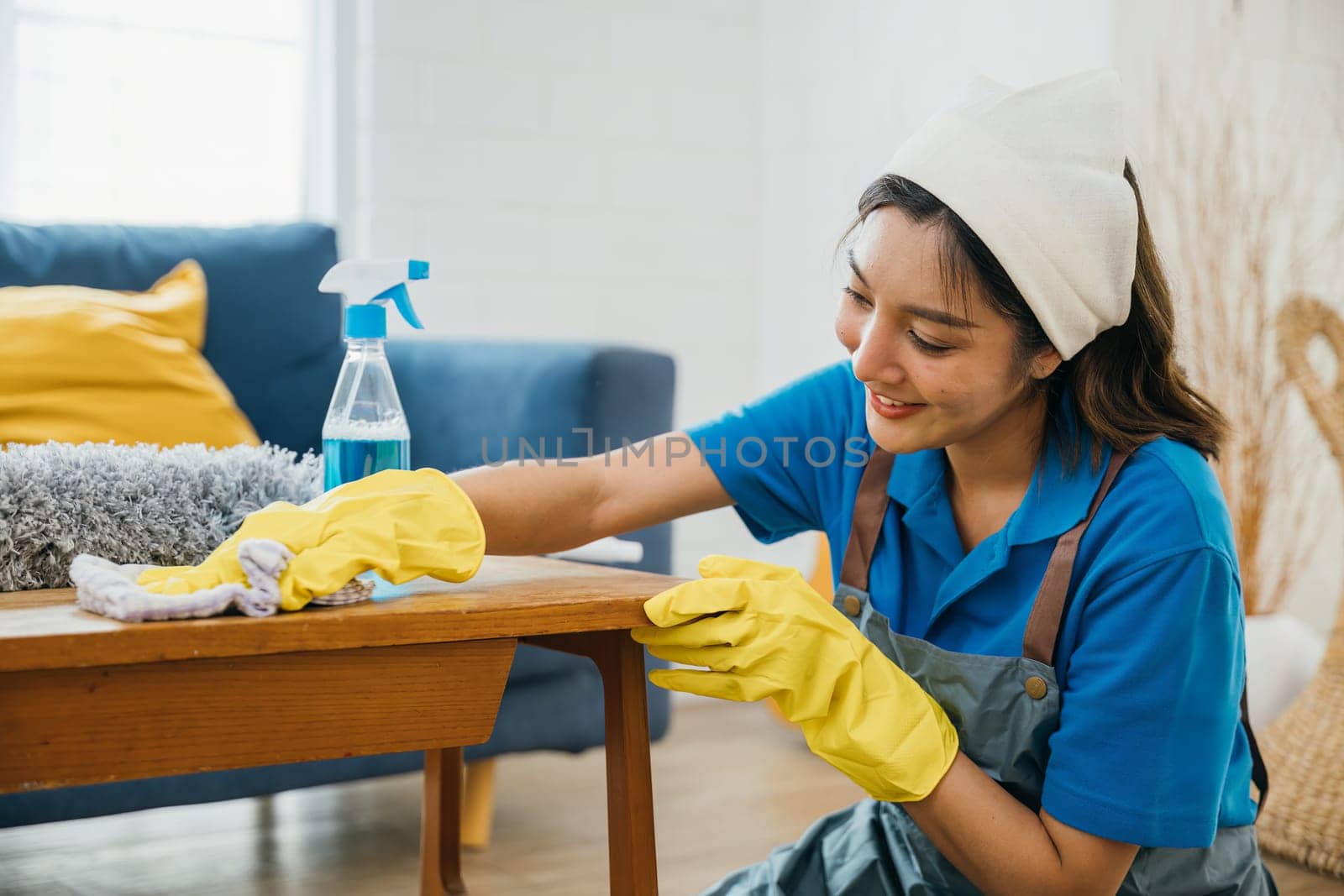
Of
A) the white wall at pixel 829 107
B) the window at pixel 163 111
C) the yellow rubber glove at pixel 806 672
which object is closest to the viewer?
the yellow rubber glove at pixel 806 672

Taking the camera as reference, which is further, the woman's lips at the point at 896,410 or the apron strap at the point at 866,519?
the apron strap at the point at 866,519

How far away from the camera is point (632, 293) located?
2.87 m

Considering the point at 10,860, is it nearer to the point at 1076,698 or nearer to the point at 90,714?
the point at 90,714

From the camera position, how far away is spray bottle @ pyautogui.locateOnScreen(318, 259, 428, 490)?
1019 mm

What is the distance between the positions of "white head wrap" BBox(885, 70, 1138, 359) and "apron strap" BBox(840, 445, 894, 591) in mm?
230

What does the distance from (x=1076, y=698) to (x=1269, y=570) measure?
1.69 m

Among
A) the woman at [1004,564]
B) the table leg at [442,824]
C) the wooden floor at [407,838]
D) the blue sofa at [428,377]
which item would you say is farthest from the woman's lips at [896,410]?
the wooden floor at [407,838]

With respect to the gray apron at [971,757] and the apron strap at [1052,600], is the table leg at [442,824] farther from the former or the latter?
the apron strap at [1052,600]

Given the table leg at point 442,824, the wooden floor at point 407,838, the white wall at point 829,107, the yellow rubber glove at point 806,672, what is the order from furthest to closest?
the white wall at point 829,107 → the wooden floor at point 407,838 → the table leg at point 442,824 → the yellow rubber glove at point 806,672

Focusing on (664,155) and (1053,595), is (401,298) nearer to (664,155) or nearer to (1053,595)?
(1053,595)

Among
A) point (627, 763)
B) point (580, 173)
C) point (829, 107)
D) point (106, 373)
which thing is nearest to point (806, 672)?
point (627, 763)

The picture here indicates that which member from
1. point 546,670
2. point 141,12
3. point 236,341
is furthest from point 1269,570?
point 141,12

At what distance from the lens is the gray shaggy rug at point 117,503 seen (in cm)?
93

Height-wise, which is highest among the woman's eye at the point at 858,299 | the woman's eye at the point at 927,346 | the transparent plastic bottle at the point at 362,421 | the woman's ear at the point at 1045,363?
the woman's eye at the point at 858,299
